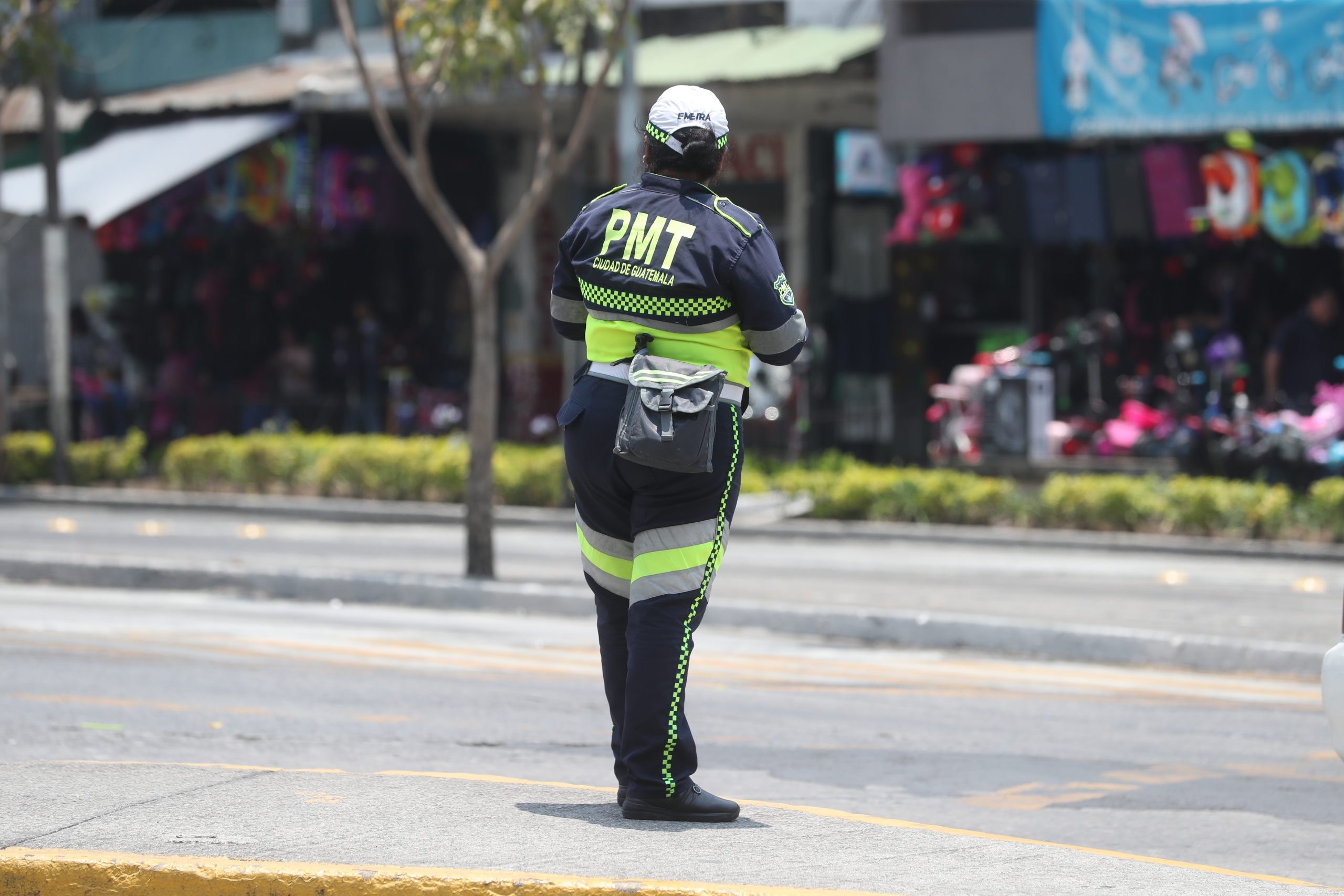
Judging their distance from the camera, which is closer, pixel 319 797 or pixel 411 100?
pixel 319 797

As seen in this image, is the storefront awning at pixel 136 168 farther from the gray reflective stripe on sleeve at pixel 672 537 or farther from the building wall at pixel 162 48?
the gray reflective stripe on sleeve at pixel 672 537

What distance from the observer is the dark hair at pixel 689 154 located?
201 inches

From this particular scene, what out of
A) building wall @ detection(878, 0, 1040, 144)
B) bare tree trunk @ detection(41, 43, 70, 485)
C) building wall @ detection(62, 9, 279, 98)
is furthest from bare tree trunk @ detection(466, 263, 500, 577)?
building wall @ detection(62, 9, 279, 98)

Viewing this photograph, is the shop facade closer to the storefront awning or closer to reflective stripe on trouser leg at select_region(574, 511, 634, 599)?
the storefront awning

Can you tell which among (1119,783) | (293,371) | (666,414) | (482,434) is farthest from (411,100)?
(293,371)

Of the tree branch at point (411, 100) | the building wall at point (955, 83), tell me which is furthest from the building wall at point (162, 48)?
the tree branch at point (411, 100)

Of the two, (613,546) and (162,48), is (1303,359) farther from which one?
(162,48)

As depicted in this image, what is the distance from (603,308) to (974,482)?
13667 millimetres

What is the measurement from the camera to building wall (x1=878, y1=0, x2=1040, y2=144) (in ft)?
66.5

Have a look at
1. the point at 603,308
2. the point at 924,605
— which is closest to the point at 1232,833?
the point at 603,308

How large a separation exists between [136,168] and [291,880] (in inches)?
830

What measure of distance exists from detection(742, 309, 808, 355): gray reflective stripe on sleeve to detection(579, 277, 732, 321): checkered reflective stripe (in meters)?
Answer: 0.10

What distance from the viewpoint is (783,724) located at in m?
7.48

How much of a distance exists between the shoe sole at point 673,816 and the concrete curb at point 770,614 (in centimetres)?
516
